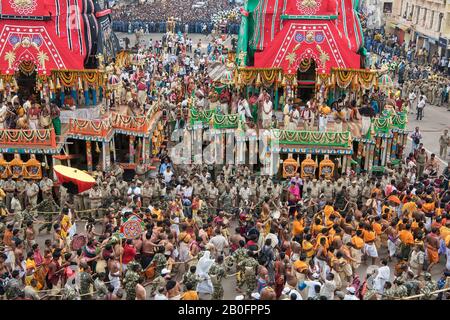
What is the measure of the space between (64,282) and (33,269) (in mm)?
845

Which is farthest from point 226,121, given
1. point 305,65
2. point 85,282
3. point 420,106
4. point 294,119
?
point 420,106

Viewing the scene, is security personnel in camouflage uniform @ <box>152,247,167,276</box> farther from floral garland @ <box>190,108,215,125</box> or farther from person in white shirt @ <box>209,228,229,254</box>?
floral garland @ <box>190,108,215,125</box>

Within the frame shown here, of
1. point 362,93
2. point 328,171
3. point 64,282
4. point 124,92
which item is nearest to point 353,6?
point 362,93

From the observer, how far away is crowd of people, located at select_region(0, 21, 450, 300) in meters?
14.1

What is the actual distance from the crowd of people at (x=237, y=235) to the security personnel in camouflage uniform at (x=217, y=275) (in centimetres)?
3

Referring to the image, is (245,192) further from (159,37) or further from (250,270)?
(159,37)

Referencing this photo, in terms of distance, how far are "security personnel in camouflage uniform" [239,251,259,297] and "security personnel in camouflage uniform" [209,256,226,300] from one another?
537mm

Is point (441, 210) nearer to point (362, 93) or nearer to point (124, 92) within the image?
point (362, 93)

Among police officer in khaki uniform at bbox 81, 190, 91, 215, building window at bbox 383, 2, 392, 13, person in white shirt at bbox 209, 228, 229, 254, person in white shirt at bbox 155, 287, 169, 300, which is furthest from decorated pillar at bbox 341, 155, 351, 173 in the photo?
building window at bbox 383, 2, 392, 13

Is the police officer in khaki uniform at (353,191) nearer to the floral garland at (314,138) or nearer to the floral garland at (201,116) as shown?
the floral garland at (314,138)

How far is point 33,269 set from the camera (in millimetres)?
14797

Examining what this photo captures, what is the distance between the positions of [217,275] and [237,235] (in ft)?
5.86

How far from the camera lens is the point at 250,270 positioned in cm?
1488

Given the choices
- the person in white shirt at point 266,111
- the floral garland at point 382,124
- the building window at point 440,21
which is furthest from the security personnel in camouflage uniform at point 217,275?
the building window at point 440,21
